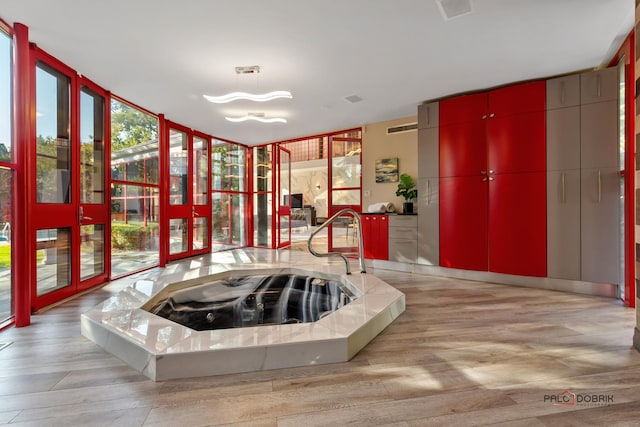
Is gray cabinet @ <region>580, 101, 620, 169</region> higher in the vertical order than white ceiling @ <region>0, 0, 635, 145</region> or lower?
lower

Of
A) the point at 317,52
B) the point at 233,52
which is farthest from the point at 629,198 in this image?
the point at 233,52

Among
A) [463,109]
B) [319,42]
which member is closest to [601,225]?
[463,109]

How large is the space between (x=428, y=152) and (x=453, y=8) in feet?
8.12

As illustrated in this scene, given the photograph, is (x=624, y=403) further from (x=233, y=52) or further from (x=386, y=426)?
(x=233, y=52)

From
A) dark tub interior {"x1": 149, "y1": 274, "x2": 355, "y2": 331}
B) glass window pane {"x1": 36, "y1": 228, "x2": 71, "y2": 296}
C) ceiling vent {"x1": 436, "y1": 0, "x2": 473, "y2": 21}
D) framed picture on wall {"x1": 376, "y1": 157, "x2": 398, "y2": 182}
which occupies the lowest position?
dark tub interior {"x1": 149, "y1": 274, "x2": 355, "y2": 331}

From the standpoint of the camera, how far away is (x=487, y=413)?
1.51 metres

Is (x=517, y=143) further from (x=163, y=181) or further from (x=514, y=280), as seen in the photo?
(x=163, y=181)

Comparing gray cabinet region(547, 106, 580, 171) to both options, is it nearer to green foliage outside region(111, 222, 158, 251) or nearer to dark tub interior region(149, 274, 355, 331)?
dark tub interior region(149, 274, 355, 331)

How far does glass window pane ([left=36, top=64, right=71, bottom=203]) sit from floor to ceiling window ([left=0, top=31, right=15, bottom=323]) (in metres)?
0.48

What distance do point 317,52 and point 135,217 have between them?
13.4 ft

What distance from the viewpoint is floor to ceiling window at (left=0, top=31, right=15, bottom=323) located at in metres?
2.71

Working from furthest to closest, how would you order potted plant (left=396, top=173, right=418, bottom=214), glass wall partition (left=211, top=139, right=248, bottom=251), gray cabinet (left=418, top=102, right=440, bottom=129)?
glass wall partition (left=211, top=139, right=248, bottom=251)
potted plant (left=396, top=173, right=418, bottom=214)
gray cabinet (left=418, top=102, right=440, bottom=129)

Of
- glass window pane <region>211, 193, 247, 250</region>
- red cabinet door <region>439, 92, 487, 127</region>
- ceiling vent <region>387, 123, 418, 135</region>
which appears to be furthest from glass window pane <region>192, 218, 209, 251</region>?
red cabinet door <region>439, 92, 487, 127</region>

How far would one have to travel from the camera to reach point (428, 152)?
4.93m
